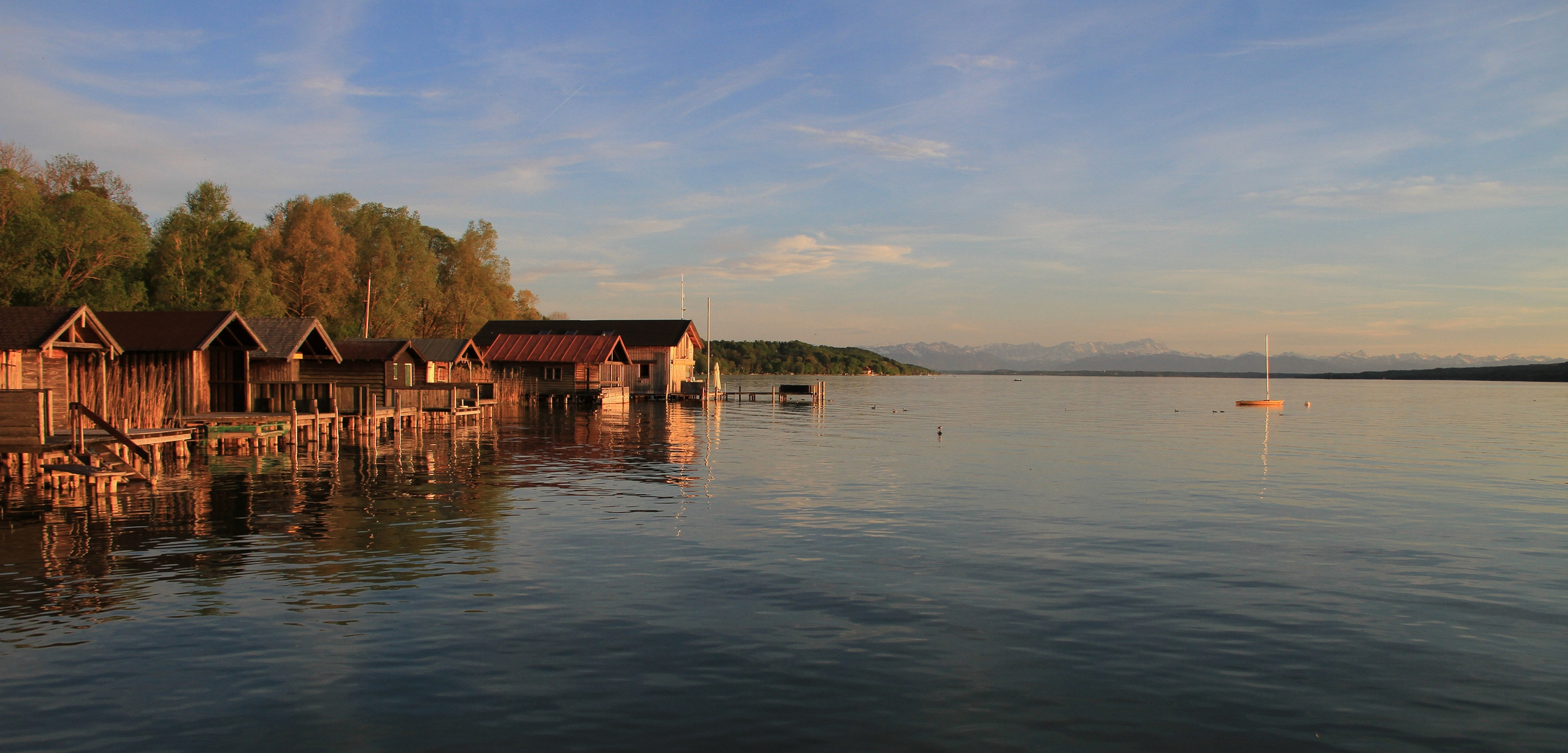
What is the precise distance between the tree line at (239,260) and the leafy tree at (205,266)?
0.09m

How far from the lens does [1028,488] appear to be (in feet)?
86.4

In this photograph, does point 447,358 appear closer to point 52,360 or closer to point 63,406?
point 63,406

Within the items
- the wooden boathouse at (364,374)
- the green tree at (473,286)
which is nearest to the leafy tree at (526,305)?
the green tree at (473,286)

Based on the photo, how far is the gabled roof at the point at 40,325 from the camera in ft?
76.4

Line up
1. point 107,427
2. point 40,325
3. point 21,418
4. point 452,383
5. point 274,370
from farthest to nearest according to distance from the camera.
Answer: point 452,383
point 274,370
point 40,325
point 107,427
point 21,418

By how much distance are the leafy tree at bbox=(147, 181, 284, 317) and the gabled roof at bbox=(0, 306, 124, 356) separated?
42.0 metres

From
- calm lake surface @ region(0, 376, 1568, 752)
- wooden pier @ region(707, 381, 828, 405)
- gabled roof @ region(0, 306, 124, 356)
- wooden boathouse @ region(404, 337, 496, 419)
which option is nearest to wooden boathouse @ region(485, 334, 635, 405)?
wooden boathouse @ region(404, 337, 496, 419)

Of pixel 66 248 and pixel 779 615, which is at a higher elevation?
pixel 66 248

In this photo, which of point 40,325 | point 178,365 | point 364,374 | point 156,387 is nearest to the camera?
point 40,325

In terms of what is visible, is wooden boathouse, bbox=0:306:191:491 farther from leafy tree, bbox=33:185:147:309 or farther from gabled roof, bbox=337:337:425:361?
leafy tree, bbox=33:185:147:309

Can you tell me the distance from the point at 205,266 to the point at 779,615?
69262 millimetres

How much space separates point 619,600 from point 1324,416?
2728 inches

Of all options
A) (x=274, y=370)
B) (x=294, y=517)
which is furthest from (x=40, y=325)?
(x=274, y=370)

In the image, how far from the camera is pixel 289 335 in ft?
125
